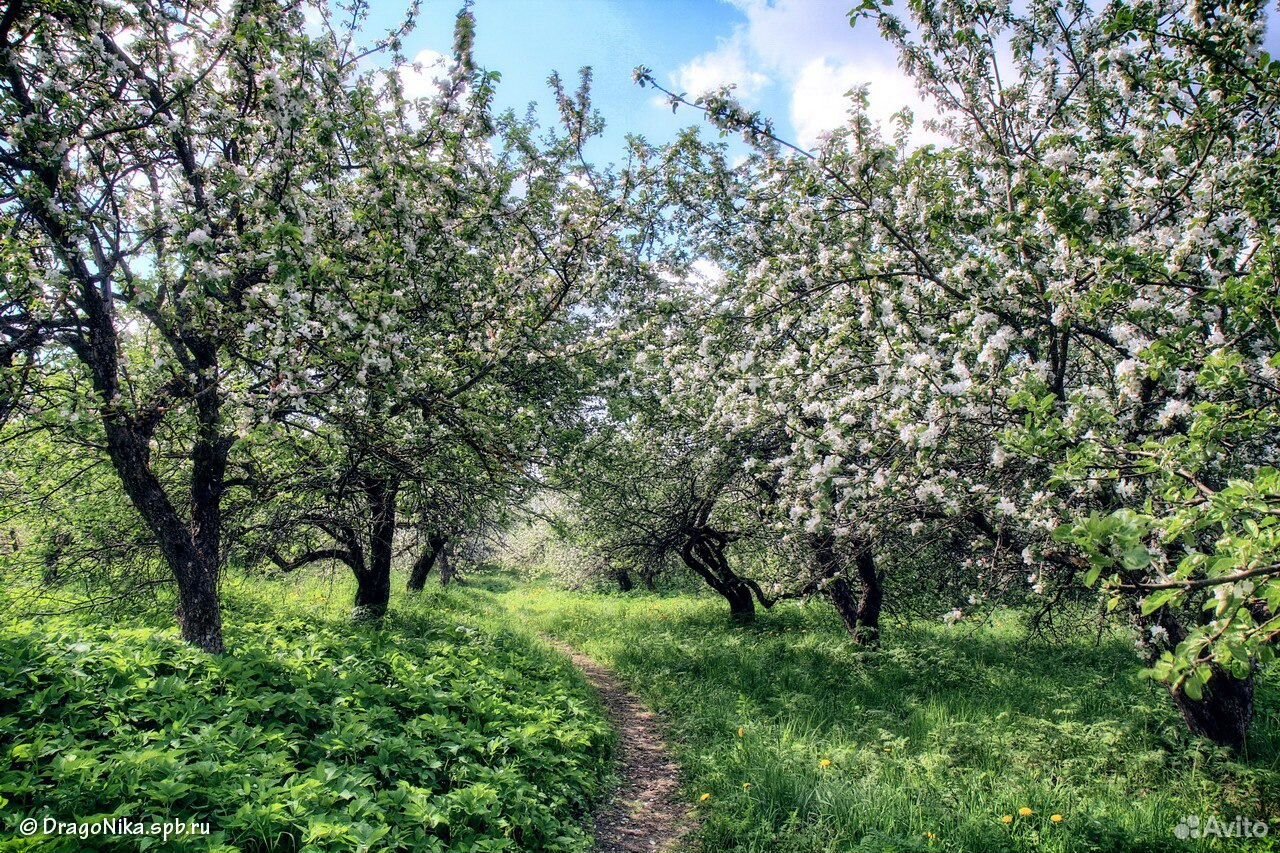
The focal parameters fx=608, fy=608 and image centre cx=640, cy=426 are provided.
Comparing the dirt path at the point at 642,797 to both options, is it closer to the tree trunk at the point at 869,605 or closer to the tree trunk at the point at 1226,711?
the tree trunk at the point at 869,605

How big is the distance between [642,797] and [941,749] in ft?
12.3

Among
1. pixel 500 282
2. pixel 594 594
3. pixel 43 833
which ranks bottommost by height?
pixel 594 594

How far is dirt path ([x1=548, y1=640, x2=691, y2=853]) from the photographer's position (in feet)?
20.5

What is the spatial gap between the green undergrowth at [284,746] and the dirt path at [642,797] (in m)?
0.32

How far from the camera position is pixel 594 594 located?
94.3 ft

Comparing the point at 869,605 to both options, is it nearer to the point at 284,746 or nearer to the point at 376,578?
the point at 376,578

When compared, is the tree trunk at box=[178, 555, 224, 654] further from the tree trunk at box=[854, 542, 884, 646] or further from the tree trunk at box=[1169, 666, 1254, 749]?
the tree trunk at box=[1169, 666, 1254, 749]

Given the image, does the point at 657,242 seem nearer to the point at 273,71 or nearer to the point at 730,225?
the point at 730,225

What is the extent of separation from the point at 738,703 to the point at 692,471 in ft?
15.2

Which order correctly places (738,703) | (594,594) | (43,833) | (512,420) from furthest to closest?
(594,594), (738,703), (512,420), (43,833)

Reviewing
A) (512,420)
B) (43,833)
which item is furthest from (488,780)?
(512,420)

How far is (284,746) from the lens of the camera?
5.40m

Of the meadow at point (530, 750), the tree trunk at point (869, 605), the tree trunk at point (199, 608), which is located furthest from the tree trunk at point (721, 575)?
the tree trunk at point (199, 608)

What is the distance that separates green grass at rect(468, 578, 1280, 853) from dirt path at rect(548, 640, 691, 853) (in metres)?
0.28
